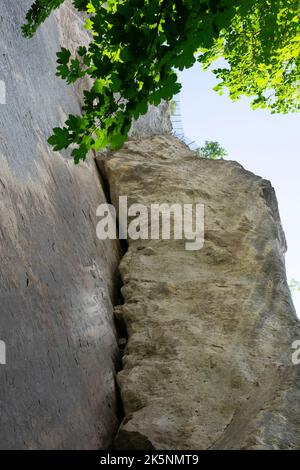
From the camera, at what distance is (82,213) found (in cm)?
842

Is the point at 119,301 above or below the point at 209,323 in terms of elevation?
above

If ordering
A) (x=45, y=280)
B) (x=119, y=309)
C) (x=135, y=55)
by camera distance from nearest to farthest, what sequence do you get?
1. (x=135, y=55)
2. (x=45, y=280)
3. (x=119, y=309)

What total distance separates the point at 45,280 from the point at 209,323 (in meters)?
2.91

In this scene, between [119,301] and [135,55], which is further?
[119,301]

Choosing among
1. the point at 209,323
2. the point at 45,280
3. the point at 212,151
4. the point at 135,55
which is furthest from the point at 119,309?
the point at 212,151

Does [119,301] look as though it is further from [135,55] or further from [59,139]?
[135,55]

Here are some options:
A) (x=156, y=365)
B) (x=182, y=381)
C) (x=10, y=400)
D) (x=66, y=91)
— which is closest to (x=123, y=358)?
(x=156, y=365)

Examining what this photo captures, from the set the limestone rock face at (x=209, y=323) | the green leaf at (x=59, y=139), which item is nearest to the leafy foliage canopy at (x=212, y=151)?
the limestone rock face at (x=209, y=323)

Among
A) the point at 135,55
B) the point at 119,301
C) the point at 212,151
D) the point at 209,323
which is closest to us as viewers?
the point at 135,55

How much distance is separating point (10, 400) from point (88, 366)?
6.74ft

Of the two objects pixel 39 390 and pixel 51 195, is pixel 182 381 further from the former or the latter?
pixel 51 195

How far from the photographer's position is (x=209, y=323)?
805 centimetres

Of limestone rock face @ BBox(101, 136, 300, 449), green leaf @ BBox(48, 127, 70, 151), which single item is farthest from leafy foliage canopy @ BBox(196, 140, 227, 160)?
green leaf @ BBox(48, 127, 70, 151)

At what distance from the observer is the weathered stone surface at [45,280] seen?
5230mm
